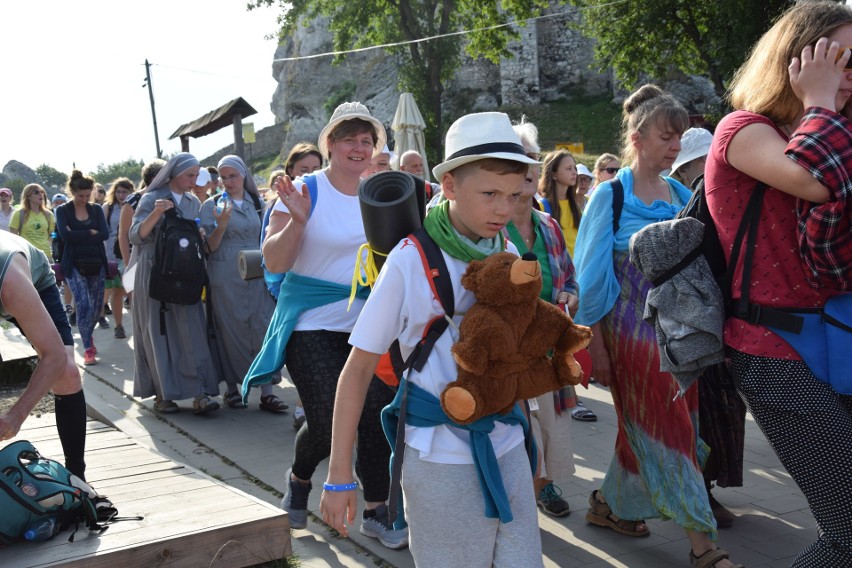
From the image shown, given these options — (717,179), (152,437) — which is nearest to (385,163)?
(152,437)

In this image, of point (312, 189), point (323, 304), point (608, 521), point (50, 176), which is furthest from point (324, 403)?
point (50, 176)

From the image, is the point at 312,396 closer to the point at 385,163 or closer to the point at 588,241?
the point at 588,241

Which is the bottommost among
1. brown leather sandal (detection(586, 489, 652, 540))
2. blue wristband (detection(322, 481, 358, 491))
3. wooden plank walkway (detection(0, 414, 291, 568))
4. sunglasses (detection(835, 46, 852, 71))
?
brown leather sandal (detection(586, 489, 652, 540))

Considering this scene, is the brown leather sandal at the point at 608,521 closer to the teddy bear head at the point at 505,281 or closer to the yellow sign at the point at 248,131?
the teddy bear head at the point at 505,281

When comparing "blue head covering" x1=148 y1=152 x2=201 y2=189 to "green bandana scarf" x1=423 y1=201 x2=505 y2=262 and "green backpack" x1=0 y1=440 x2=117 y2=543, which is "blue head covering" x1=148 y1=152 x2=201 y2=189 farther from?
"green bandana scarf" x1=423 y1=201 x2=505 y2=262

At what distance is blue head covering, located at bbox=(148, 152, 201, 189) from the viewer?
7512mm

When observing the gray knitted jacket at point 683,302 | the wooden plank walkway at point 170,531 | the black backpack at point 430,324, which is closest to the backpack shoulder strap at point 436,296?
the black backpack at point 430,324

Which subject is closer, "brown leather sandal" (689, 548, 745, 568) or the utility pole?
"brown leather sandal" (689, 548, 745, 568)

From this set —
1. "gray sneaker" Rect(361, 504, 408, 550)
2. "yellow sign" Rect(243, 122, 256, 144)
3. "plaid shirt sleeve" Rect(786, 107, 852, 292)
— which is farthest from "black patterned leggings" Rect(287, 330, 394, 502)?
"yellow sign" Rect(243, 122, 256, 144)

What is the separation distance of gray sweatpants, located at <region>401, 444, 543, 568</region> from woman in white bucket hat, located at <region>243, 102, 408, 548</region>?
172cm

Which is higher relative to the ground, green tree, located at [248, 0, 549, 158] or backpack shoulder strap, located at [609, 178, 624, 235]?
green tree, located at [248, 0, 549, 158]

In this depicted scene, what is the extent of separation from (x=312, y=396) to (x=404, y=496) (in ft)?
5.47

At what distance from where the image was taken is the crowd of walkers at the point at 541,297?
256 centimetres

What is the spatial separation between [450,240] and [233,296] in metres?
5.38
